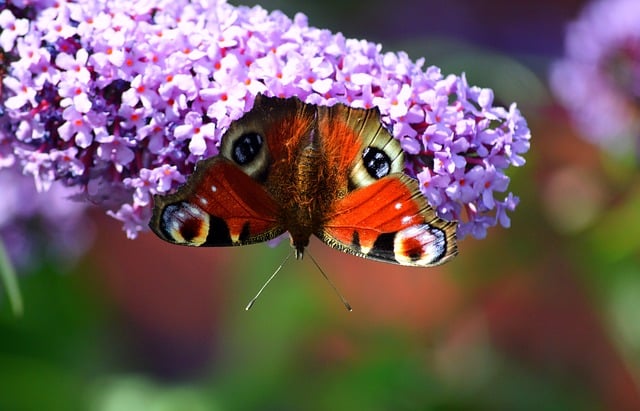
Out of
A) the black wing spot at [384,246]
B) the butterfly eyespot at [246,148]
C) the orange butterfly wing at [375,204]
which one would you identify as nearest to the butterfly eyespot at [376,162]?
the orange butterfly wing at [375,204]

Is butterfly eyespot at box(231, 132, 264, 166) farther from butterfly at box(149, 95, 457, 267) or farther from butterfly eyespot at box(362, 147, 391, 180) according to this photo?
butterfly eyespot at box(362, 147, 391, 180)

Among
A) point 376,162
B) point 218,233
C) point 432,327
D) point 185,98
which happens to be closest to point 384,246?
point 376,162

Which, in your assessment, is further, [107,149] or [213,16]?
[213,16]

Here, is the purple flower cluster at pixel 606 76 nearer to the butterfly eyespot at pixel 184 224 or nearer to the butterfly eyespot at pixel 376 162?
the butterfly eyespot at pixel 376 162

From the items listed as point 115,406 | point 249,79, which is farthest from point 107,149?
point 115,406

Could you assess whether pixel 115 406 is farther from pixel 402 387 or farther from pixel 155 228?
pixel 155 228

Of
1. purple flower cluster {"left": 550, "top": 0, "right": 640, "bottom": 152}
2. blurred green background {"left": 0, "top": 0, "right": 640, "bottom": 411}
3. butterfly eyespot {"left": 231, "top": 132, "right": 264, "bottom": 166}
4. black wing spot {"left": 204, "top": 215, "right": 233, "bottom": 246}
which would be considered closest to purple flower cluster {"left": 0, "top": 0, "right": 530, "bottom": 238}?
butterfly eyespot {"left": 231, "top": 132, "right": 264, "bottom": 166}

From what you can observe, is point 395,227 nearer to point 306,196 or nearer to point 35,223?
point 306,196
